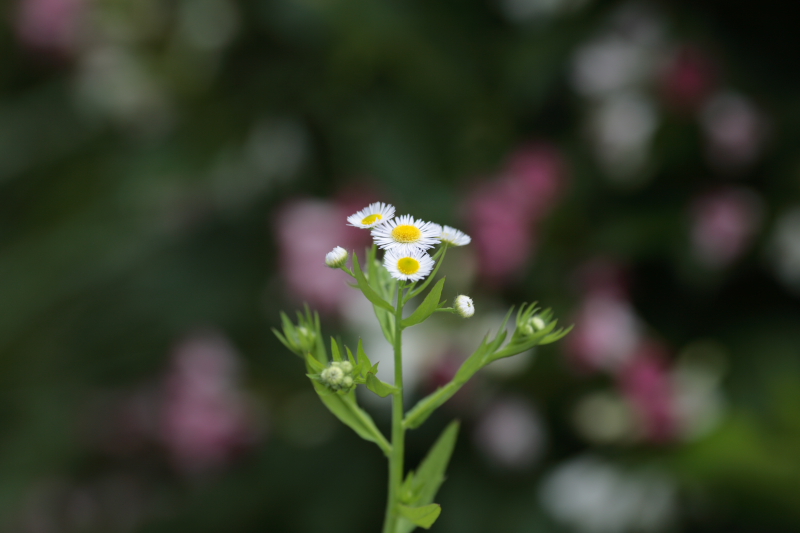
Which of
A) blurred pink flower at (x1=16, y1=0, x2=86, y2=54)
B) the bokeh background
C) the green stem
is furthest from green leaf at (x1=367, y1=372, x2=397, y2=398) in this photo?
blurred pink flower at (x1=16, y1=0, x2=86, y2=54)

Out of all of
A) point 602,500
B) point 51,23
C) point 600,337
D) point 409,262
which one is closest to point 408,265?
point 409,262

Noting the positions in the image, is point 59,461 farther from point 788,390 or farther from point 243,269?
point 788,390

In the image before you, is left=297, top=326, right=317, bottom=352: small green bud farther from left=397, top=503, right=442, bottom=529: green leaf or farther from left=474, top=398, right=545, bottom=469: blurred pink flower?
left=474, top=398, right=545, bottom=469: blurred pink flower

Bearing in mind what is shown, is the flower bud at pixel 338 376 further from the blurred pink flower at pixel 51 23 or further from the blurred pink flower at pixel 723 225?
the blurred pink flower at pixel 51 23

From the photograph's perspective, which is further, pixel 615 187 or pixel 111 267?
pixel 111 267

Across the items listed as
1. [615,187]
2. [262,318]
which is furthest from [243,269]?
[615,187]
